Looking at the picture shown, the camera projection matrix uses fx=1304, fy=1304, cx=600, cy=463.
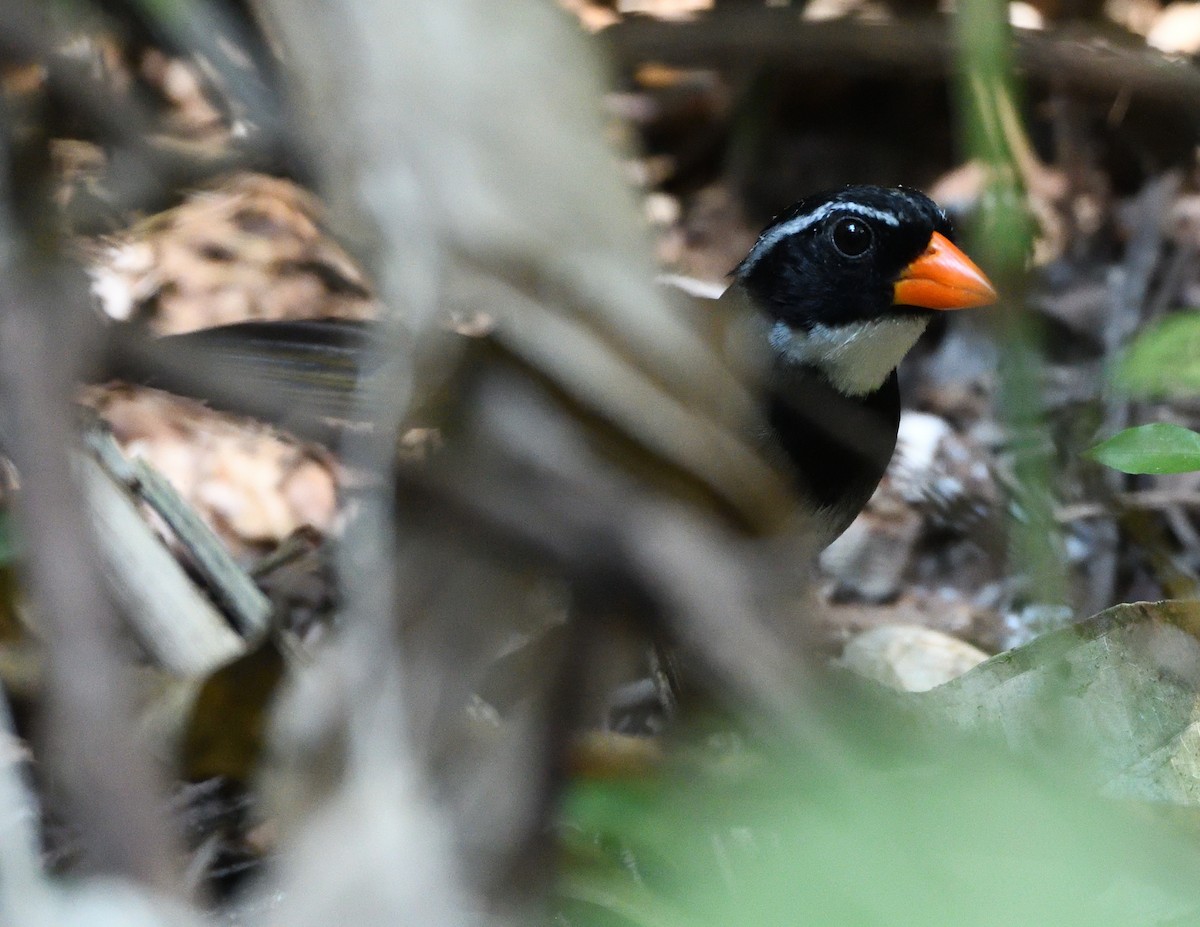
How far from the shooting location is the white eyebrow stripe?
257 centimetres

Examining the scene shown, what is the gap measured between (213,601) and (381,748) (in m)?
1.02

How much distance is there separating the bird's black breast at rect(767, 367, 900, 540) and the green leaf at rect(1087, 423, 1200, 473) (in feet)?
1.50

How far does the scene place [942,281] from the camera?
2531mm

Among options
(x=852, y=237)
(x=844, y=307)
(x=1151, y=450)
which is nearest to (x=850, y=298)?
(x=844, y=307)

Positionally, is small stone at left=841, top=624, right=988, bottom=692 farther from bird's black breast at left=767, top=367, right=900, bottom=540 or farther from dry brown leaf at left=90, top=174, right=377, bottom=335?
dry brown leaf at left=90, top=174, right=377, bottom=335

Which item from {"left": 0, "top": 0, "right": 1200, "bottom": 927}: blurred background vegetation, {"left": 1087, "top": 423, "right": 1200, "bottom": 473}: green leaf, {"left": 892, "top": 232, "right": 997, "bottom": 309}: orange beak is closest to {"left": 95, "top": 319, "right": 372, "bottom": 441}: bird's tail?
{"left": 0, "top": 0, "right": 1200, "bottom": 927}: blurred background vegetation

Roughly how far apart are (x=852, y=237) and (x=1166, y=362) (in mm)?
1304

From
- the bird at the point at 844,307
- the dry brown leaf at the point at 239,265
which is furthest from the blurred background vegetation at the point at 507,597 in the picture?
the dry brown leaf at the point at 239,265

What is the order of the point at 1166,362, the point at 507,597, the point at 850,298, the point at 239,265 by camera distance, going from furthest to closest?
the point at 239,265, the point at 850,298, the point at 1166,362, the point at 507,597

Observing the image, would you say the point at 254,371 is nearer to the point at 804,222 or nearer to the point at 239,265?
the point at 804,222

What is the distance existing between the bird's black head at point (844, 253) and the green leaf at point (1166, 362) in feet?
4.02

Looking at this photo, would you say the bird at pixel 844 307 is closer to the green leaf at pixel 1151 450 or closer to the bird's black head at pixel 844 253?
the bird's black head at pixel 844 253

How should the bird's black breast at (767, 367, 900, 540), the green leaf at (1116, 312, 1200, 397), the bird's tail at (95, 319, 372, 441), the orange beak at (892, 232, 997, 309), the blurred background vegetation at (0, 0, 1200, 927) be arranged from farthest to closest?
the orange beak at (892, 232, 997, 309) < the bird's black breast at (767, 367, 900, 540) < the green leaf at (1116, 312, 1200, 397) < the bird's tail at (95, 319, 372, 441) < the blurred background vegetation at (0, 0, 1200, 927)

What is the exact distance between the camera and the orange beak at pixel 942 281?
250cm
